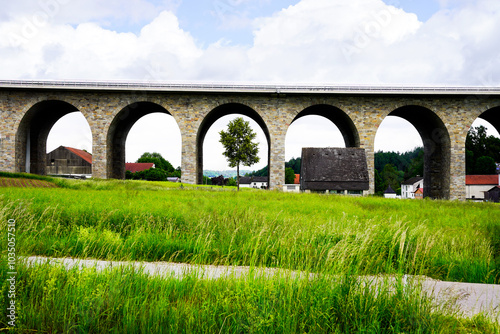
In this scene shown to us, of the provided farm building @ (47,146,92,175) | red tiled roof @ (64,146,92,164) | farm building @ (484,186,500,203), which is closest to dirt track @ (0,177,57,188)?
farm building @ (47,146,92,175)

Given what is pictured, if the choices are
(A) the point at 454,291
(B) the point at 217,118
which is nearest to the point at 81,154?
(B) the point at 217,118

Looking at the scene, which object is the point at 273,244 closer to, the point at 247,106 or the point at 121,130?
the point at 247,106

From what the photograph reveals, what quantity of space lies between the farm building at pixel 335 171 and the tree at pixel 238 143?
32.9 feet

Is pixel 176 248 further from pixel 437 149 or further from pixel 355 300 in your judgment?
pixel 437 149

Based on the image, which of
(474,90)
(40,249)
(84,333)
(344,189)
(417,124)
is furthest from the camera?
(417,124)

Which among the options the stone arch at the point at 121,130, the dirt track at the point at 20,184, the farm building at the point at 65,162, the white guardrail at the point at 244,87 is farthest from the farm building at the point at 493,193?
the farm building at the point at 65,162

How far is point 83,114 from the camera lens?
24031 millimetres

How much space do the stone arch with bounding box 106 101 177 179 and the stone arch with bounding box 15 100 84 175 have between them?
476 cm

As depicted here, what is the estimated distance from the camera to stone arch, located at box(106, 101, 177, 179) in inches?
972

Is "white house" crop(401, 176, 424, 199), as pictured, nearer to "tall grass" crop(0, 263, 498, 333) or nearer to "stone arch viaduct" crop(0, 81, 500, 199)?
"stone arch viaduct" crop(0, 81, 500, 199)

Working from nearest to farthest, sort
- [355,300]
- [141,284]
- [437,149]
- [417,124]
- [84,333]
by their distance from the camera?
[84,333] < [355,300] < [141,284] < [437,149] < [417,124]

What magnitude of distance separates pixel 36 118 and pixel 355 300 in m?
32.2

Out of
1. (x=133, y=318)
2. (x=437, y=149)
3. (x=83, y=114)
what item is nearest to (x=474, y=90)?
(x=437, y=149)

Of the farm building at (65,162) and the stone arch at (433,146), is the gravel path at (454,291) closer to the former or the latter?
the stone arch at (433,146)
